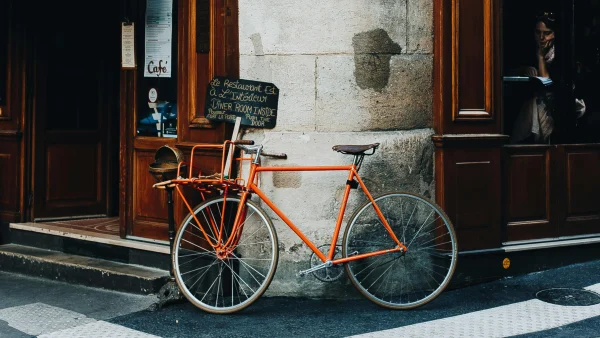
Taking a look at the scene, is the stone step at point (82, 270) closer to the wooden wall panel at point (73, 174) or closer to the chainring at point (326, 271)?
the wooden wall panel at point (73, 174)

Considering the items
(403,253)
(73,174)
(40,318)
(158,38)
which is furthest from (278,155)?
(73,174)

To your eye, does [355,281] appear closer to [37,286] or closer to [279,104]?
[279,104]

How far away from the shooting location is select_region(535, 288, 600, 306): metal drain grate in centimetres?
670

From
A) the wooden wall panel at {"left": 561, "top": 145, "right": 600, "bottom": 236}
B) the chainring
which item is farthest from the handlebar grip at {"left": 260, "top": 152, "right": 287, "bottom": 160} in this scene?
the wooden wall panel at {"left": 561, "top": 145, "right": 600, "bottom": 236}

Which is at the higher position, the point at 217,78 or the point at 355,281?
the point at 217,78

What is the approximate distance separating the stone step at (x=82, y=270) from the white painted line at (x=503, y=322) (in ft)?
7.16

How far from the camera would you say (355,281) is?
6.51 meters

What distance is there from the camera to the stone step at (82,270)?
23.5ft

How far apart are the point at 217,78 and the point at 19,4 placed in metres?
3.13

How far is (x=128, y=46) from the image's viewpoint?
7.99 meters

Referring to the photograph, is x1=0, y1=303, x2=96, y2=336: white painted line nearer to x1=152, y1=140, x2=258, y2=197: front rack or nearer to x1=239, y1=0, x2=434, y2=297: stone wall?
x1=152, y1=140, x2=258, y2=197: front rack

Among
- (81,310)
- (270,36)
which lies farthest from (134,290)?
(270,36)

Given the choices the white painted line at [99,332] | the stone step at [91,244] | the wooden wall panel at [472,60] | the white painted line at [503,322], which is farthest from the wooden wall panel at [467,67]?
the white painted line at [99,332]

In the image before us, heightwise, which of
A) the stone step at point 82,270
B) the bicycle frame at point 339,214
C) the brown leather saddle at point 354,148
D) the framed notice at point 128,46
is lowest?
the stone step at point 82,270
